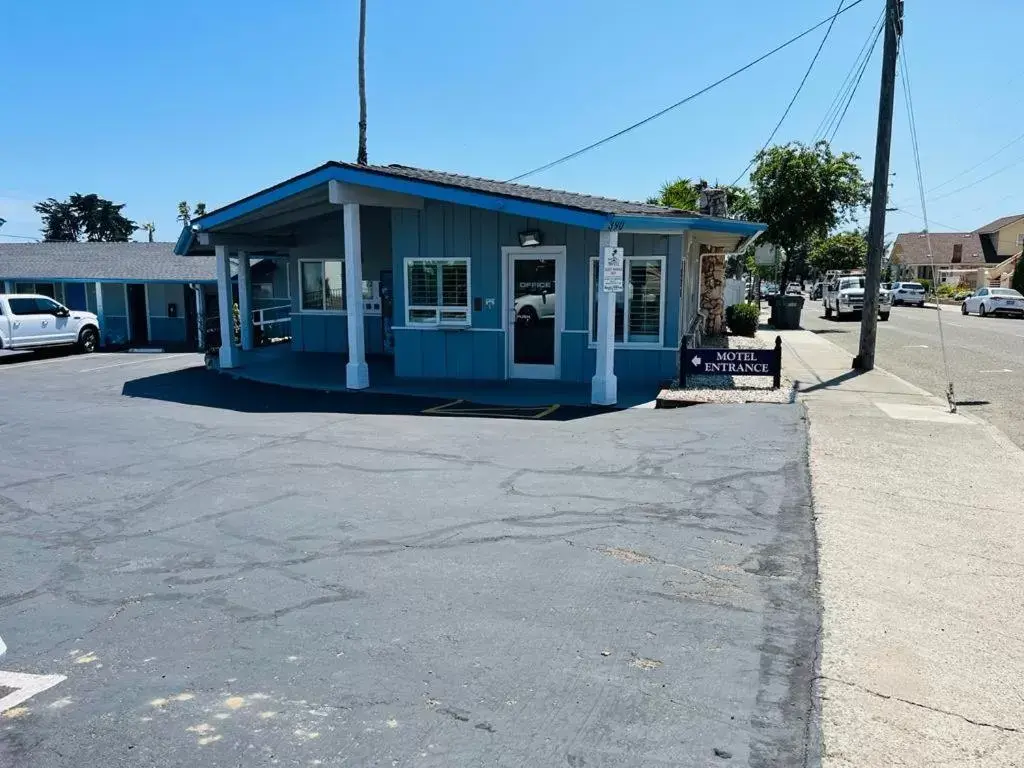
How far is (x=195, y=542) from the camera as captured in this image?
5.48m

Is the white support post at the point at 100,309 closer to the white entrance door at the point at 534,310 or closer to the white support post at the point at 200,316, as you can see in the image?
the white support post at the point at 200,316

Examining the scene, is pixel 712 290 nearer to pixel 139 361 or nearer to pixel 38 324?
pixel 139 361

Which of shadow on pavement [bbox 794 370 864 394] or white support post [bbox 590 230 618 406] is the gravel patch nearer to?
shadow on pavement [bbox 794 370 864 394]

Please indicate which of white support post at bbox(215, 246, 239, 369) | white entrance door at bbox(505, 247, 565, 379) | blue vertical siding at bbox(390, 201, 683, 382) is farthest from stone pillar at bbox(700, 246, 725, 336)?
white support post at bbox(215, 246, 239, 369)

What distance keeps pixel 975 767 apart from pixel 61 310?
2368cm

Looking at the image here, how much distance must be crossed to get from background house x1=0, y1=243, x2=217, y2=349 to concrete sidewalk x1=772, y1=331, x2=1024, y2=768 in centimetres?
2078

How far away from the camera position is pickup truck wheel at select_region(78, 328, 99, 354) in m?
22.0

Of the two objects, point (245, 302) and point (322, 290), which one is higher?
point (322, 290)

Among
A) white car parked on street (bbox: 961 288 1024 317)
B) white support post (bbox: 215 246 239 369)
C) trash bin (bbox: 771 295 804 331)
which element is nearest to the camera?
white support post (bbox: 215 246 239 369)

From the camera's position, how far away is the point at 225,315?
1669 cm

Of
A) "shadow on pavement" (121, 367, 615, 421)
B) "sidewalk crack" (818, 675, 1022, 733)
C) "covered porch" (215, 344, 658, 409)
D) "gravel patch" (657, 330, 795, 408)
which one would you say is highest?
"gravel patch" (657, 330, 795, 408)

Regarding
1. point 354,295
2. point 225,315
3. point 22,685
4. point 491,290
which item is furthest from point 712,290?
point 22,685

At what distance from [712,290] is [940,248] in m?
62.0

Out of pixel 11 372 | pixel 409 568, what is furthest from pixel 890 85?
pixel 11 372
